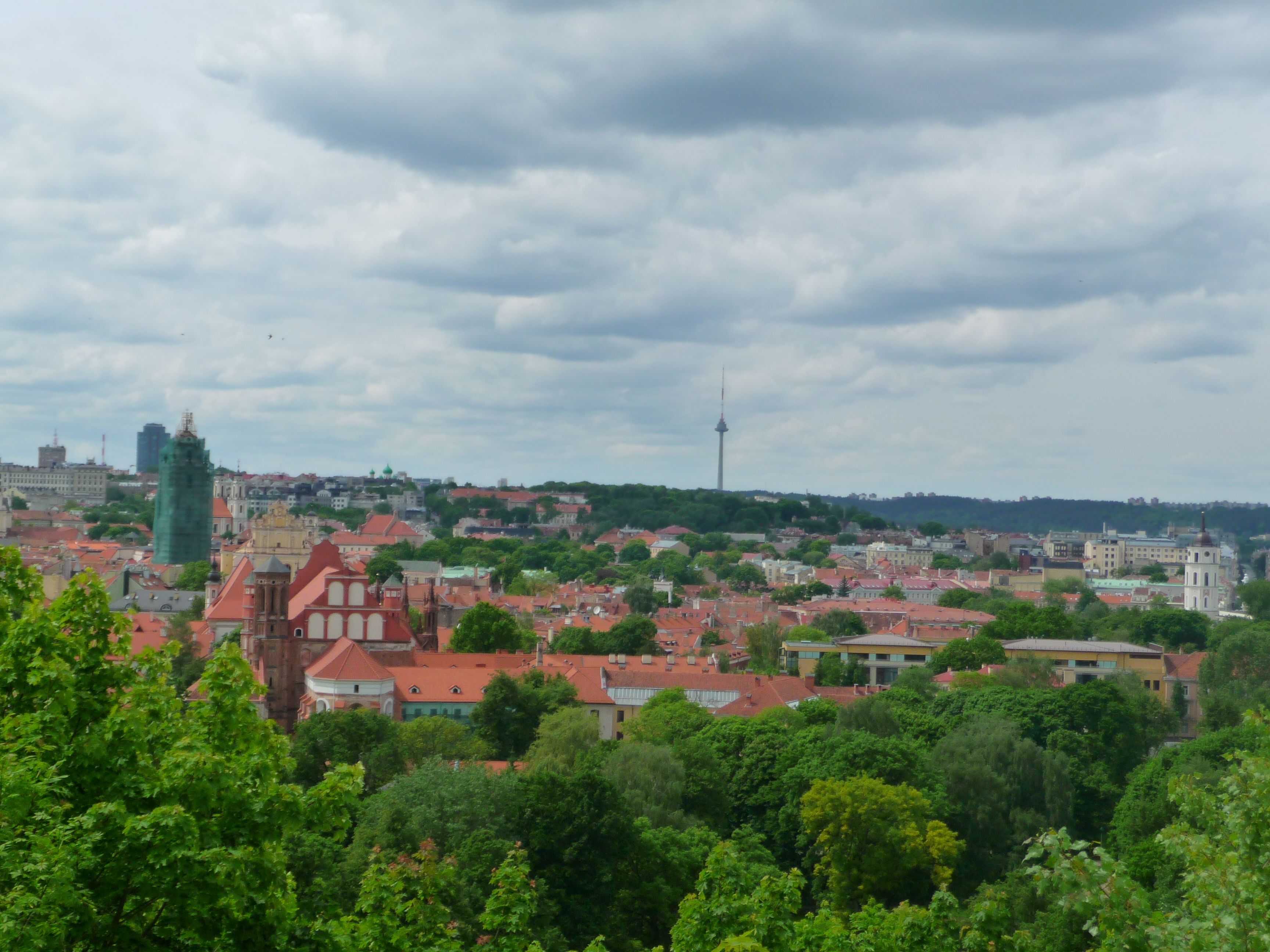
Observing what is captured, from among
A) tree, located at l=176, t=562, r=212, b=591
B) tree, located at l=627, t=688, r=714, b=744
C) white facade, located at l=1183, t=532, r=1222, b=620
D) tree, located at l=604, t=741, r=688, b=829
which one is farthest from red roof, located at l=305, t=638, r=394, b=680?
white facade, located at l=1183, t=532, r=1222, b=620

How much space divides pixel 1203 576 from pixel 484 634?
3412 inches

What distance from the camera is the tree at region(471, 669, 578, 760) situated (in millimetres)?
56438

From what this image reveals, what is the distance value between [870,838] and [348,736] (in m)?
17.6

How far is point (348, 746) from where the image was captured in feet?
162

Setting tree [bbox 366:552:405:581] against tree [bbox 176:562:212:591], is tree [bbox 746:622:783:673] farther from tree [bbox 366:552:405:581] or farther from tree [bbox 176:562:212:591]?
tree [bbox 176:562:212:591]

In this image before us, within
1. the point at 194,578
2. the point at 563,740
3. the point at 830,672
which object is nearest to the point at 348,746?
Answer: the point at 563,740

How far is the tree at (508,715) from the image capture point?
56.4m

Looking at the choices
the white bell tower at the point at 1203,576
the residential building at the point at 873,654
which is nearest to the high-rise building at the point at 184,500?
the residential building at the point at 873,654

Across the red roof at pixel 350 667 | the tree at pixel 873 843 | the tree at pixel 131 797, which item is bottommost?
the tree at pixel 873 843

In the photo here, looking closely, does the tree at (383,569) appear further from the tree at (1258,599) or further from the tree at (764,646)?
the tree at (1258,599)

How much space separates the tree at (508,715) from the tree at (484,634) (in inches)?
718

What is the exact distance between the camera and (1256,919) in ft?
49.6

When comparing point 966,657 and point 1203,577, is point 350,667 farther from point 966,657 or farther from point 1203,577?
point 1203,577

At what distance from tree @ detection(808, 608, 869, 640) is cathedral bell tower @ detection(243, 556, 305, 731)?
159ft
